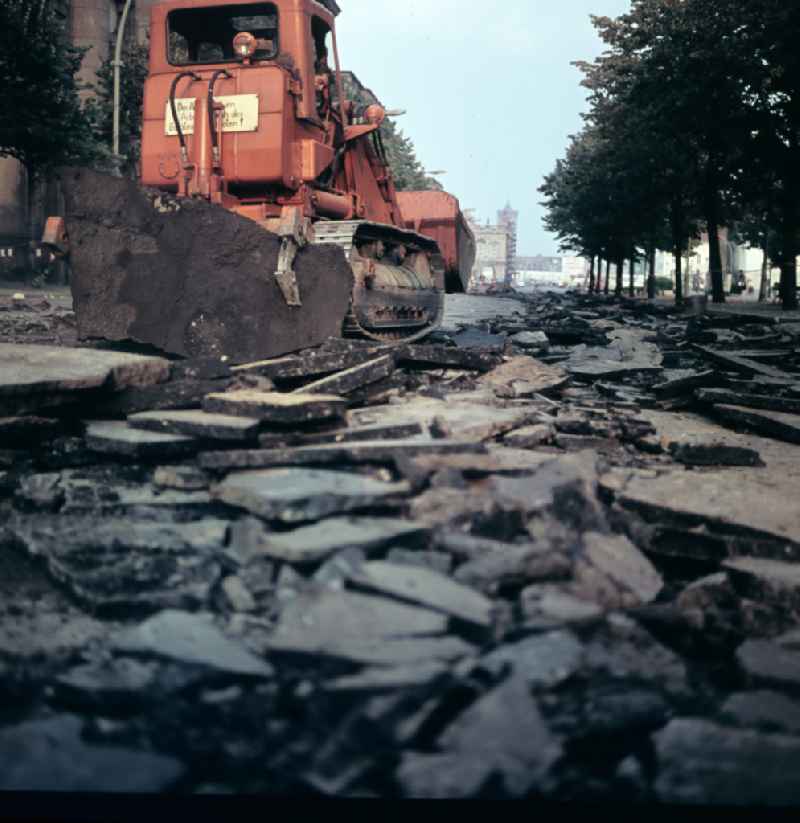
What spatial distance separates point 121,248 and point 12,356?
157 cm

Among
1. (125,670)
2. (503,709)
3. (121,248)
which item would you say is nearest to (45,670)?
(125,670)

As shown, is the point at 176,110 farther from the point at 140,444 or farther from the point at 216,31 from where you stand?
the point at 140,444

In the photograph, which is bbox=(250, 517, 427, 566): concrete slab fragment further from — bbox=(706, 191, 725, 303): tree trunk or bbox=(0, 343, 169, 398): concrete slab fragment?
bbox=(706, 191, 725, 303): tree trunk

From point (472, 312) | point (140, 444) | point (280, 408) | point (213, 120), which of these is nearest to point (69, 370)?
point (140, 444)

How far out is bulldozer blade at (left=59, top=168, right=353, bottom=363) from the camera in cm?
605

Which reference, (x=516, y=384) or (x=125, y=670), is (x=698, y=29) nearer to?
(x=516, y=384)

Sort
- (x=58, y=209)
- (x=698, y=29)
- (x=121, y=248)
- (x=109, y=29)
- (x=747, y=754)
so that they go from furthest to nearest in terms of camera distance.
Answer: (x=109, y=29) < (x=58, y=209) < (x=698, y=29) < (x=121, y=248) < (x=747, y=754)

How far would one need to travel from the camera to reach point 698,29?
18.8m

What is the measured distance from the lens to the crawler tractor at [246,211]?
609 cm

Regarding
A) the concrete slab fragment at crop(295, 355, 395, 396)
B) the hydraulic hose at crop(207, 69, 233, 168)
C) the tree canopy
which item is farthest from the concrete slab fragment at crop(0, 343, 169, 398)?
the tree canopy

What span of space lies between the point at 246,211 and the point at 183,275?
130cm

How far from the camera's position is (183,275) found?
240 inches

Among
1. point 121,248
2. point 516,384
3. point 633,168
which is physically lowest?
point 516,384

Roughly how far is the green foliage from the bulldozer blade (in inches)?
826
